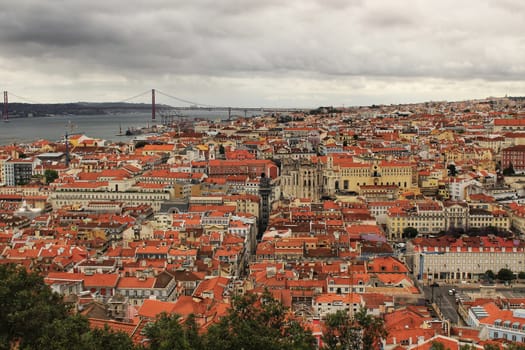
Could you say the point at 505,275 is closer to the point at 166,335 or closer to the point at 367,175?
the point at 166,335

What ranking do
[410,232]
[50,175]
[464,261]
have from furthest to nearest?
[50,175], [410,232], [464,261]

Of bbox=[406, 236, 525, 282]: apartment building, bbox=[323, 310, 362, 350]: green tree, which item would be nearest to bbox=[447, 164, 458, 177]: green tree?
bbox=[406, 236, 525, 282]: apartment building

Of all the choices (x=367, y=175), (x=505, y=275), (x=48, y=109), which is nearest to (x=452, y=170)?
(x=367, y=175)

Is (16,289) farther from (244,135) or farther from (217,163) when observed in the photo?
(244,135)

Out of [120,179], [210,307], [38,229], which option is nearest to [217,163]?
[120,179]

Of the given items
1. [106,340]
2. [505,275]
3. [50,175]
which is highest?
[106,340]
